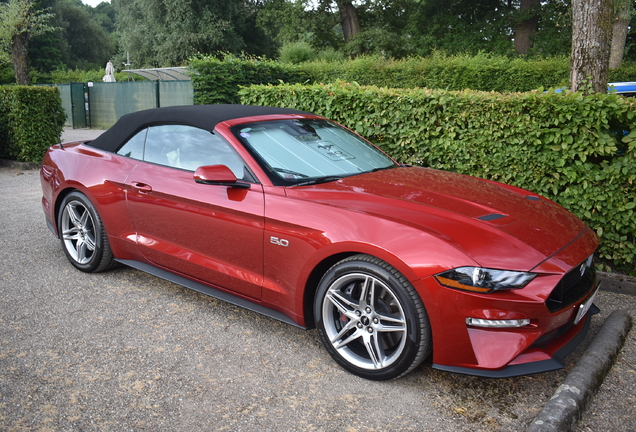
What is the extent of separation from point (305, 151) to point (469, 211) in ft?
4.44

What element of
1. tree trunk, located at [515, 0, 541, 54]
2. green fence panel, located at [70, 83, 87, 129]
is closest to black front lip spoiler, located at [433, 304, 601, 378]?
green fence panel, located at [70, 83, 87, 129]

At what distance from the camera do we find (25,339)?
357 centimetres

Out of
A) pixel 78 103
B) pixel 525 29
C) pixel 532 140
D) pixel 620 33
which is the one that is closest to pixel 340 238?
pixel 532 140

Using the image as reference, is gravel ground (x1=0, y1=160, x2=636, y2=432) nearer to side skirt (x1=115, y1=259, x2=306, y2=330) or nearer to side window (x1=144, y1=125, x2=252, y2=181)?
side skirt (x1=115, y1=259, x2=306, y2=330)

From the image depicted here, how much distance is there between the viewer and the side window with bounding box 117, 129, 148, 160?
4.38 meters

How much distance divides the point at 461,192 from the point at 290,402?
1.82 m

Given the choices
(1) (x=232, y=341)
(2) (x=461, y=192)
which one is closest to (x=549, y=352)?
(2) (x=461, y=192)

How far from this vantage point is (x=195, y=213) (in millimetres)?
3777

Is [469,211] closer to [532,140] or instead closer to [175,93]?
[532,140]

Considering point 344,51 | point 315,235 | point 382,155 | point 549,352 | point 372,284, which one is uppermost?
point 344,51

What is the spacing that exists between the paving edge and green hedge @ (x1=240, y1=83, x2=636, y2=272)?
1.39 meters

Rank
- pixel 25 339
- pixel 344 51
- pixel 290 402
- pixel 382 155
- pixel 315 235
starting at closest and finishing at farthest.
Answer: pixel 290 402 < pixel 315 235 < pixel 25 339 < pixel 382 155 < pixel 344 51

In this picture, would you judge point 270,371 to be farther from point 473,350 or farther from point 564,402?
point 564,402

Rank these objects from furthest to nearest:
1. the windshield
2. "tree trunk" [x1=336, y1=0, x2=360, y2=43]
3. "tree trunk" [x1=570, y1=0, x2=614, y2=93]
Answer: "tree trunk" [x1=336, y1=0, x2=360, y2=43]
"tree trunk" [x1=570, y1=0, x2=614, y2=93]
the windshield
